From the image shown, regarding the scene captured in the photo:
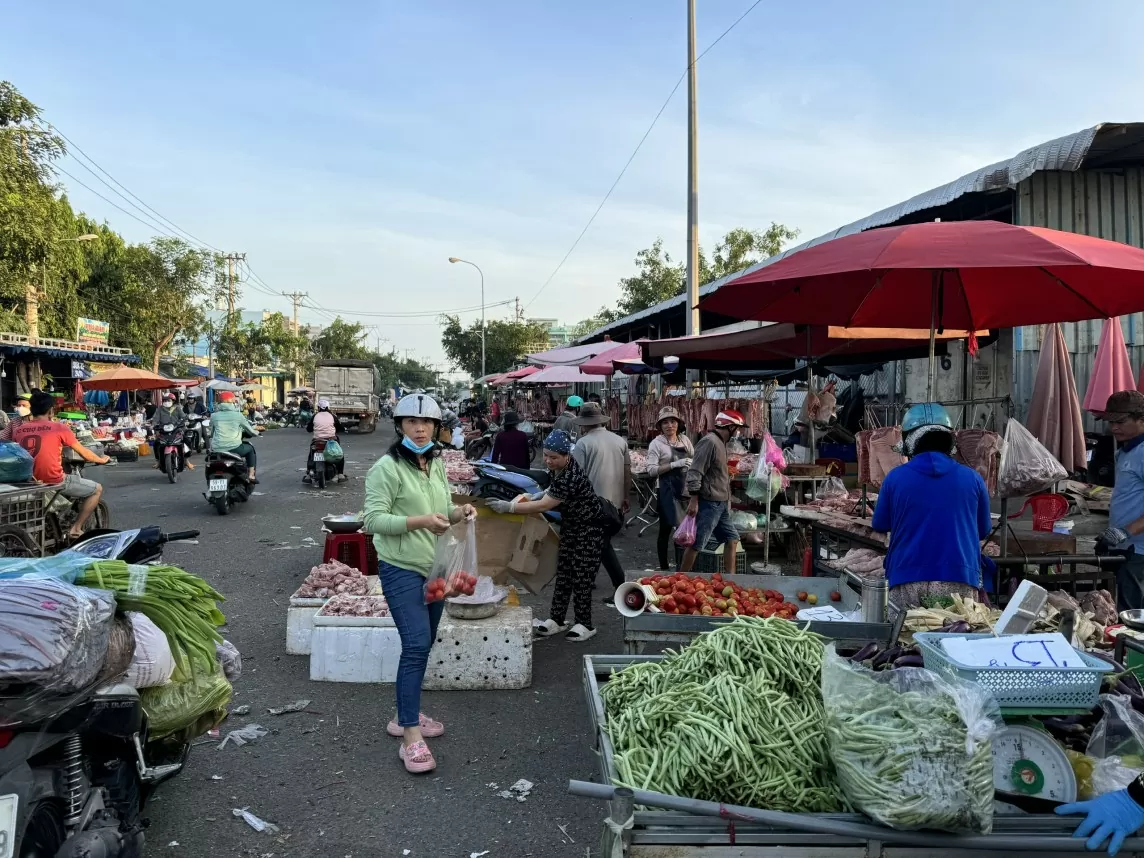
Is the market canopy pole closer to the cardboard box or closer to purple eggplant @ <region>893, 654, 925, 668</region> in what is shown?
the cardboard box

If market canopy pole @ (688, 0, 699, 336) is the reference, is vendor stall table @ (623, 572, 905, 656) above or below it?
below

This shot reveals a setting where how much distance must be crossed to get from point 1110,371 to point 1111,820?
21.9 ft

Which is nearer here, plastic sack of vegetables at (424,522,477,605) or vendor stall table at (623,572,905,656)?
vendor stall table at (623,572,905,656)

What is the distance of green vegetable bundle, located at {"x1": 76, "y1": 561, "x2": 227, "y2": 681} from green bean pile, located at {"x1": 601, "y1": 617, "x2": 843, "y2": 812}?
171 cm

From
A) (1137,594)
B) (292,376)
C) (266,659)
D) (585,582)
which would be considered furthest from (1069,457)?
(292,376)

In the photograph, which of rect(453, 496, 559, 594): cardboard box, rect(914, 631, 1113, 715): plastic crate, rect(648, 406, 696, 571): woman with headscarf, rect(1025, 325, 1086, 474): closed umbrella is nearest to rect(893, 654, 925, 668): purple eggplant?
rect(914, 631, 1113, 715): plastic crate

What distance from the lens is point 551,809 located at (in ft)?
12.4

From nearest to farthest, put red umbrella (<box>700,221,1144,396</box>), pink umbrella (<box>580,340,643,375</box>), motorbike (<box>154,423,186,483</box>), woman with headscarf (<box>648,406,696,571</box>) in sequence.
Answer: red umbrella (<box>700,221,1144,396</box>), woman with headscarf (<box>648,406,696,571</box>), pink umbrella (<box>580,340,643,375</box>), motorbike (<box>154,423,186,483</box>)

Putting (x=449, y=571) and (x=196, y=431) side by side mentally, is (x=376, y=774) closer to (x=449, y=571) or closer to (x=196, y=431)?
(x=449, y=571)

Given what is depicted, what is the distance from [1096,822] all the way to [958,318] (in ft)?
16.9

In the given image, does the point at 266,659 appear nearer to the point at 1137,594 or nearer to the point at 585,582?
the point at 585,582

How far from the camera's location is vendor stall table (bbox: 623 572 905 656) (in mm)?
3723

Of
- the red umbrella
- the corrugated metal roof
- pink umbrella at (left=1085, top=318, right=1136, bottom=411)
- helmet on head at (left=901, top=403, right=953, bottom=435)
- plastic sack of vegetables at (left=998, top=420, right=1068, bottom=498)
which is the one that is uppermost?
the corrugated metal roof

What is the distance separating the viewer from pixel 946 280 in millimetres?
6191
